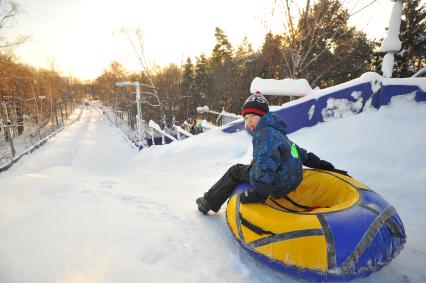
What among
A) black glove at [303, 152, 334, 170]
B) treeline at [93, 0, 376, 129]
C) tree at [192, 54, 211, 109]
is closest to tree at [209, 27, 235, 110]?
treeline at [93, 0, 376, 129]

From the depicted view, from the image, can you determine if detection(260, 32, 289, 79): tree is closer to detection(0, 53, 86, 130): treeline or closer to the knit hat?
the knit hat

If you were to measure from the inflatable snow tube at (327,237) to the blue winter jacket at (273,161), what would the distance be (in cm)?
26

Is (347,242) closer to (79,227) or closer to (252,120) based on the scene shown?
(252,120)

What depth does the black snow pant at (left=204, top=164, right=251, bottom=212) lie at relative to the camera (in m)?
2.76

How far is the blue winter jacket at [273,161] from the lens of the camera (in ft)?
7.05

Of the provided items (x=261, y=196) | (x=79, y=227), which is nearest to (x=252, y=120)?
(x=261, y=196)

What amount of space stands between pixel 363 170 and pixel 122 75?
40030 mm

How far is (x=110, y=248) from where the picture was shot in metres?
2.18

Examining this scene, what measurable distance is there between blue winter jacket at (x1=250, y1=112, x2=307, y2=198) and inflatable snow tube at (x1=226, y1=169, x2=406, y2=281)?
0.26 m

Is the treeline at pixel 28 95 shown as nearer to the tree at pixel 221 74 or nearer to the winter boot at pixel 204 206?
the tree at pixel 221 74

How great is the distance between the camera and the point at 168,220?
2844mm

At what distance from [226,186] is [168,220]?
0.80 m

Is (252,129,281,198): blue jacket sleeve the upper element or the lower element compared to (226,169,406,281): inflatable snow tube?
upper

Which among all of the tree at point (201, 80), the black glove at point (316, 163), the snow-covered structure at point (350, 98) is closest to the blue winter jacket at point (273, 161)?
the black glove at point (316, 163)
